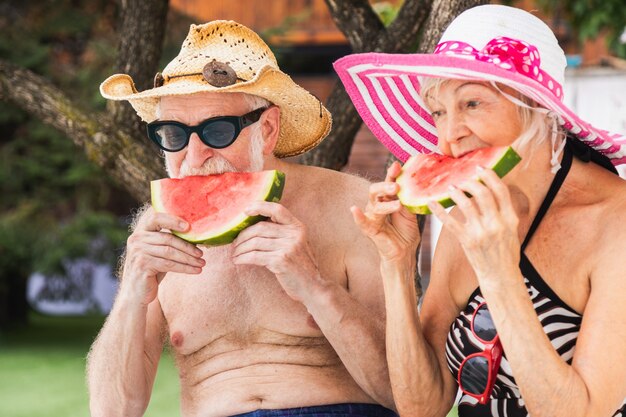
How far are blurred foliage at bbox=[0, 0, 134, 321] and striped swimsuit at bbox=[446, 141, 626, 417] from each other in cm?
908

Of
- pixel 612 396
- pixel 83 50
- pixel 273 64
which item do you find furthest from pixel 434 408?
pixel 83 50

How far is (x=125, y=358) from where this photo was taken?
3.29m

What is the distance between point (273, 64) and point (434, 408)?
135 centimetres

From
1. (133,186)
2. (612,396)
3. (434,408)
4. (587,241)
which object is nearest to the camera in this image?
(612,396)

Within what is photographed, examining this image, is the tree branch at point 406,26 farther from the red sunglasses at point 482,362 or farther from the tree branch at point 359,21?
the red sunglasses at point 482,362

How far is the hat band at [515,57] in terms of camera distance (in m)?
2.54

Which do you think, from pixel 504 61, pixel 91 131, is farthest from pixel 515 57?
pixel 91 131

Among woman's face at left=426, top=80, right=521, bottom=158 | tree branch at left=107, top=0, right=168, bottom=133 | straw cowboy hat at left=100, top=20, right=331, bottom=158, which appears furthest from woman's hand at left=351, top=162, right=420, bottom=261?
tree branch at left=107, top=0, right=168, bottom=133

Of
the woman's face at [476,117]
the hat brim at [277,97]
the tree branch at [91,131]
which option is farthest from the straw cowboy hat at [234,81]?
the woman's face at [476,117]

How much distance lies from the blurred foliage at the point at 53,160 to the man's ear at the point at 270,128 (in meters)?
8.38

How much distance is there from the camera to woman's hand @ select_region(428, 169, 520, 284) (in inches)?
89.0

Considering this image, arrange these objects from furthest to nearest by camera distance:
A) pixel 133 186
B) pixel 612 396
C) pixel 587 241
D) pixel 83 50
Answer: pixel 83 50, pixel 133 186, pixel 587 241, pixel 612 396

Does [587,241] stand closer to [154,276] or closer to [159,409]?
[154,276]

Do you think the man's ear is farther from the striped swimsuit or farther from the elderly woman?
the striped swimsuit
